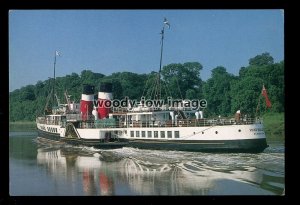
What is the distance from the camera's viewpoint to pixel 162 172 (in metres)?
6.61

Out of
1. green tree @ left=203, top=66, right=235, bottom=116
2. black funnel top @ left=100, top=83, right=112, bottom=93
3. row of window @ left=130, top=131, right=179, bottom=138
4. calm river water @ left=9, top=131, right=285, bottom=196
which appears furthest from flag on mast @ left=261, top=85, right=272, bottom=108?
black funnel top @ left=100, top=83, right=112, bottom=93

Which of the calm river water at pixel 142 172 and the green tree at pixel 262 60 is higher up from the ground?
the green tree at pixel 262 60

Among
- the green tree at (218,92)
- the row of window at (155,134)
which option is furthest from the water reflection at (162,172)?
the green tree at (218,92)

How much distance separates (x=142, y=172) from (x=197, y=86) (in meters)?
1.77

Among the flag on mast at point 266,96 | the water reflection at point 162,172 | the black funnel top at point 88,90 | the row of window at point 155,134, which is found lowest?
the water reflection at point 162,172

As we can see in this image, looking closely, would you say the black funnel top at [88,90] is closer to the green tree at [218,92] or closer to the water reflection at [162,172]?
the water reflection at [162,172]

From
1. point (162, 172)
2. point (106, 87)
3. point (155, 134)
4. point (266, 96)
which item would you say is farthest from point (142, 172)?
point (266, 96)

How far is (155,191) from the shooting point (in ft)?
18.5

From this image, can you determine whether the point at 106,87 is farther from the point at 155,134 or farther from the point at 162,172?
the point at 162,172

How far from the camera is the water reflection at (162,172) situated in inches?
226

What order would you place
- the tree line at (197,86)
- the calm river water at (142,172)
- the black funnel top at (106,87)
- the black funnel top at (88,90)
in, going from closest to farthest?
the calm river water at (142,172) → the tree line at (197,86) → the black funnel top at (106,87) → the black funnel top at (88,90)

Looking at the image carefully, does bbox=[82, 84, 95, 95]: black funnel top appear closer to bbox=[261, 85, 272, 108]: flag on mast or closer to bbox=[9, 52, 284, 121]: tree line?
bbox=[9, 52, 284, 121]: tree line

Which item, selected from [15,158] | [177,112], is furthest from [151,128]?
[15,158]
